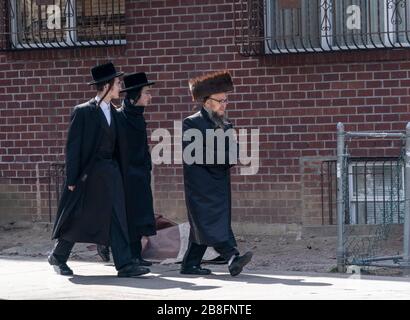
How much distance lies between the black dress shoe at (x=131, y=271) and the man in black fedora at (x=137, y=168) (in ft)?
2.42

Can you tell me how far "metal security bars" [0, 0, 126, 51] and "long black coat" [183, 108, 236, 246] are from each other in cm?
363

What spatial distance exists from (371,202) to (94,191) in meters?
3.77

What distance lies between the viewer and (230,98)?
13.9 meters

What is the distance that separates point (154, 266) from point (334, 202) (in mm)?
2471

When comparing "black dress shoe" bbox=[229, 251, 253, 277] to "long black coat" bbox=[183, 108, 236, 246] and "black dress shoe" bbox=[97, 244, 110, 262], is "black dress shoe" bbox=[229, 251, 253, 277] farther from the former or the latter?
"black dress shoe" bbox=[97, 244, 110, 262]

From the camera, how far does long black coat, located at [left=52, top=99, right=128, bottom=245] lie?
11.0 meters

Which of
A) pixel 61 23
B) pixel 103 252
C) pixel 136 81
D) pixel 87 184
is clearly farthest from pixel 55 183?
pixel 87 184

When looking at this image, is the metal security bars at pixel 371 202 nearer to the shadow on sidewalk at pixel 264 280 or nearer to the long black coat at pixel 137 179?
the shadow on sidewalk at pixel 264 280

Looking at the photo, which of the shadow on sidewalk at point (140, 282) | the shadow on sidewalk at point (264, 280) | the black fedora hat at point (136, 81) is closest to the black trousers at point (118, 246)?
the shadow on sidewalk at point (140, 282)

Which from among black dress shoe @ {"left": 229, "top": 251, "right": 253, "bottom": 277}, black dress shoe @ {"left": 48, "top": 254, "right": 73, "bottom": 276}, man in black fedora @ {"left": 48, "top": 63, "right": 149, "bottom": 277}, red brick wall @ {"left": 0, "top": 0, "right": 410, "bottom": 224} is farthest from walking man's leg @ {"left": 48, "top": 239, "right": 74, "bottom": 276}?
red brick wall @ {"left": 0, "top": 0, "right": 410, "bottom": 224}

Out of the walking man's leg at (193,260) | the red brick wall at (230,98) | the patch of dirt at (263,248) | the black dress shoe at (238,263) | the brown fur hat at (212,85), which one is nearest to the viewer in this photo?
the black dress shoe at (238,263)

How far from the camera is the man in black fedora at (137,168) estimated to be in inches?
465

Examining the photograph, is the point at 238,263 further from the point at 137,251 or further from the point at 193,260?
the point at 137,251

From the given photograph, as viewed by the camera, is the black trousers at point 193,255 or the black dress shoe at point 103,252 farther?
the black dress shoe at point 103,252
